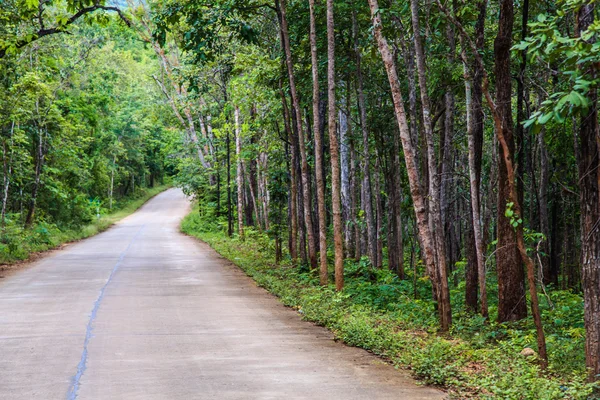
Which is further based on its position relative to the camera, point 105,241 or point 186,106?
point 186,106

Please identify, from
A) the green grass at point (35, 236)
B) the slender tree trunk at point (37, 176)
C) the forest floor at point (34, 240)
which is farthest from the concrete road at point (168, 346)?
the slender tree trunk at point (37, 176)

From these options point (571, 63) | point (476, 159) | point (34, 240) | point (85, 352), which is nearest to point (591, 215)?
point (571, 63)

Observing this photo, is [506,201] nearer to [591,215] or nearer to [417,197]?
[417,197]

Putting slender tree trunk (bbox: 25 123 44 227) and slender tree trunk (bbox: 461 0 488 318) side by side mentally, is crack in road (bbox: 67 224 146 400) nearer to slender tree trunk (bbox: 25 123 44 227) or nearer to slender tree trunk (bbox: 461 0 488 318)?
slender tree trunk (bbox: 461 0 488 318)

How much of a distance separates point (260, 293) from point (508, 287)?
6730mm

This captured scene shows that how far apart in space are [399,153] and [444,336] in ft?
45.8

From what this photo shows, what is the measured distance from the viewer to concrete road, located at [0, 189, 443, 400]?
715 cm

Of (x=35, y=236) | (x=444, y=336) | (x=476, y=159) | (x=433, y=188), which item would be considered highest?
(x=476, y=159)

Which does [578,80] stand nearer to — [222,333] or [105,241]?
[222,333]

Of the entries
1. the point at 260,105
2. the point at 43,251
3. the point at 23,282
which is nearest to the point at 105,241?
the point at 43,251

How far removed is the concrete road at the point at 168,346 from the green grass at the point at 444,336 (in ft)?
1.11

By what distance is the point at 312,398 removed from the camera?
6.78 m

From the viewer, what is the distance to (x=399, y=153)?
2355cm

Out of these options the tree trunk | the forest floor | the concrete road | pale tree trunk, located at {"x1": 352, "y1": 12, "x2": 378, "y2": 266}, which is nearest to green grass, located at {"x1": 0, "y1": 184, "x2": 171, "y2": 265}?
the forest floor
